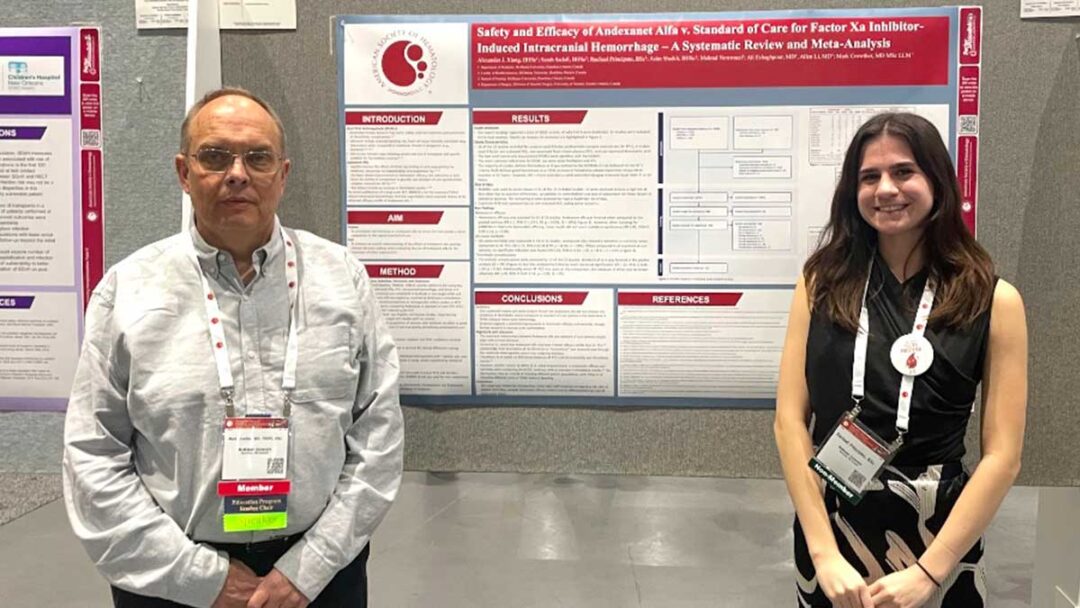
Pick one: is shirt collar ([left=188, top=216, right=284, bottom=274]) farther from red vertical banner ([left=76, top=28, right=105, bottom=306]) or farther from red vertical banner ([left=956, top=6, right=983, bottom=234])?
red vertical banner ([left=956, top=6, right=983, bottom=234])

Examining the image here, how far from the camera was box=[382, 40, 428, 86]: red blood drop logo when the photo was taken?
1917mm

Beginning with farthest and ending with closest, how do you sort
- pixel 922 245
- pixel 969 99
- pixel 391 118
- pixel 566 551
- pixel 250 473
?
pixel 566 551
pixel 391 118
pixel 969 99
pixel 922 245
pixel 250 473

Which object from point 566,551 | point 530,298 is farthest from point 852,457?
point 566,551

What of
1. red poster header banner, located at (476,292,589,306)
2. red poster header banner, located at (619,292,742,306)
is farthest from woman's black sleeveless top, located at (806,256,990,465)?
red poster header banner, located at (476,292,589,306)

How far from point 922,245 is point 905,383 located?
23 centimetres

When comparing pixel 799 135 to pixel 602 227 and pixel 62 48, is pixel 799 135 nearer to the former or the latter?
pixel 602 227

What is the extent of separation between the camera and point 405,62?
192 centimetres

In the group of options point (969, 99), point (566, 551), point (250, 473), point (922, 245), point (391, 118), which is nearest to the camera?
point (250, 473)

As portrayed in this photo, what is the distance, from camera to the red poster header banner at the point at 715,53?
72.0 inches

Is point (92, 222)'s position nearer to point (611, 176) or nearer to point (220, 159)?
point (220, 159)

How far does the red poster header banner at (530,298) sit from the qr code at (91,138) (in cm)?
96

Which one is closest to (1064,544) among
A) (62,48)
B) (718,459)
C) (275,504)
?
(718,459)

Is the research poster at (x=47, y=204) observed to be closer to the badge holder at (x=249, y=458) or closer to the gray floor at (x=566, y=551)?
the gray floor at (x=566, y=551)

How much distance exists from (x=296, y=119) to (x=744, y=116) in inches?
40.4
